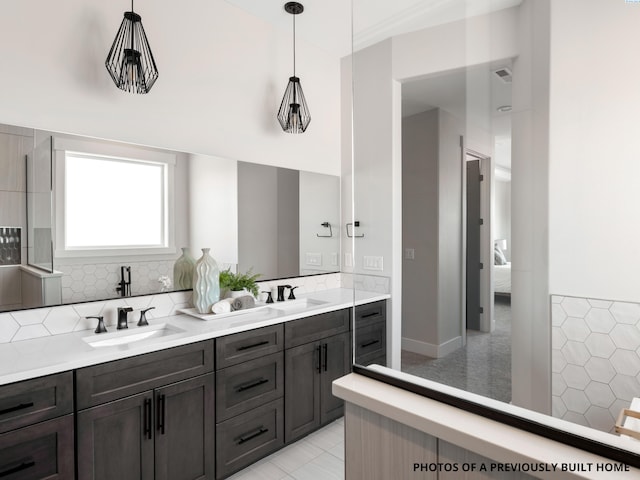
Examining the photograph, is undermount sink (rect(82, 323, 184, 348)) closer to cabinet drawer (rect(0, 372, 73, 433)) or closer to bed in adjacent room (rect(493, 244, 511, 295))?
cabinet drawer (rect(0, 372, 73, 433))

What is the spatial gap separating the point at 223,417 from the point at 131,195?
4.30ft

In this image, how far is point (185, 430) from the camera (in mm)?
1741

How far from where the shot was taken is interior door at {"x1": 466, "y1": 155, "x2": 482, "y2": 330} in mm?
1017

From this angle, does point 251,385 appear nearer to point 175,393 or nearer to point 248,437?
point 248,437

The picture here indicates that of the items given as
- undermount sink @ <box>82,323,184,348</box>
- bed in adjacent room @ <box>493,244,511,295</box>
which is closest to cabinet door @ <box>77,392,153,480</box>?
undermount sink @ <box>82,323,184,348</box>

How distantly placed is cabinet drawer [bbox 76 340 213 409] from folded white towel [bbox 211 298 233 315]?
340mm

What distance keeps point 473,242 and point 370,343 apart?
0.49 meters

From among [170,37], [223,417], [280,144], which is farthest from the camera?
[280,144]

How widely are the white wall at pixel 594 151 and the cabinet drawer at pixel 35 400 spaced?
5.44 ft

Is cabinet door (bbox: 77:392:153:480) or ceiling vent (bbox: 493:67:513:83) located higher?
ceiling vent (bbox: 493:67:513:83)

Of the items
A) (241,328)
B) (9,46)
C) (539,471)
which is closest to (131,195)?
(9,46)

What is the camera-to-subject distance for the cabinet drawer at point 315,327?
7.30ft

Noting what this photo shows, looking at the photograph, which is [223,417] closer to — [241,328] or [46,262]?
[241,328]

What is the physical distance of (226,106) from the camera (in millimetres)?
2518
